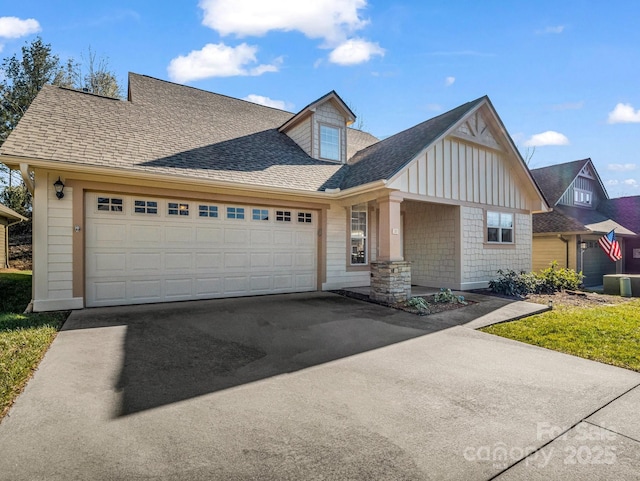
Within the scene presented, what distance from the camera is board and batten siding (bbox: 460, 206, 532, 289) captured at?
10273mm

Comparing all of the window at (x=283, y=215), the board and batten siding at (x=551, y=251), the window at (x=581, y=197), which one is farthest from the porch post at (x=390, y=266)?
the window at (x=581, y=197)

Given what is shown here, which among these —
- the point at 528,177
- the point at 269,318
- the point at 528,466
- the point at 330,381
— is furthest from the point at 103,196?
the point at 528,177

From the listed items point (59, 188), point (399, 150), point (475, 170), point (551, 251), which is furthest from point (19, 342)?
point (551, 251)

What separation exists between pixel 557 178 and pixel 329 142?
13707 mm

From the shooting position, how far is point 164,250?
→ 7867 millimetres

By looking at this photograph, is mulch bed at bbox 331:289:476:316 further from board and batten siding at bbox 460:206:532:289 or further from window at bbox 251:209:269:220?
window at bbox 251:209:269:220

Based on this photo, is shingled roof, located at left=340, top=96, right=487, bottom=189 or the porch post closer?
the porch post

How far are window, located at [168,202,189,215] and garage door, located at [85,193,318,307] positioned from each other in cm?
2

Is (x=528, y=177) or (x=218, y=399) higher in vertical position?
(x=528, y=177)

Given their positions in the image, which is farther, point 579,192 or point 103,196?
point 579,192

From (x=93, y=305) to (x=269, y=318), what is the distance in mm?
3983

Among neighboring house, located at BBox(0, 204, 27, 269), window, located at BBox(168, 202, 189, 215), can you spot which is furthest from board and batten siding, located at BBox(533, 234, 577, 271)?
neighboring house, located at BBox(0, 204, 27, 269)

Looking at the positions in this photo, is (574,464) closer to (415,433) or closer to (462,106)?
(415,433)

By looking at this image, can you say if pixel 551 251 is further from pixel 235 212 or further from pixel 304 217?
pixel 235 212
